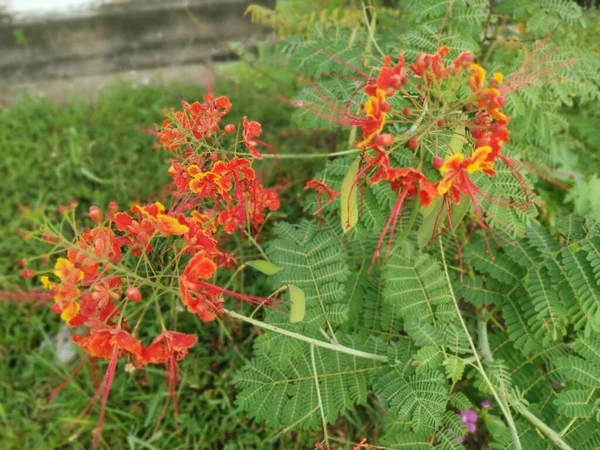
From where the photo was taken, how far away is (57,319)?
2.74 meters

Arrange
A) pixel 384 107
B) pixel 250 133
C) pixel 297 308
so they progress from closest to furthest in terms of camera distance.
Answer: pixel 384 107 < pixel 297 308 < pixel 250 133

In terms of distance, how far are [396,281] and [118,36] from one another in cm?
273

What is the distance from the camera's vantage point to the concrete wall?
3510 mm

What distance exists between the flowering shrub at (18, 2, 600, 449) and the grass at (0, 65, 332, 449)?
606 mm

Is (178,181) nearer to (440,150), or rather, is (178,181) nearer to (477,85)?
(440,150)

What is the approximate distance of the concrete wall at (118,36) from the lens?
3.51 m

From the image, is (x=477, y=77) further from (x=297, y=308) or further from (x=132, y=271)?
(x=132, y=271)

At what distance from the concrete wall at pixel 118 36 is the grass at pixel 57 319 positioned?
1.00 ft

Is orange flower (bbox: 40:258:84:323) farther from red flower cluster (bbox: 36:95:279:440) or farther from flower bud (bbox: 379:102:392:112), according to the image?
flower bud (bbox: 379:102:392:112)

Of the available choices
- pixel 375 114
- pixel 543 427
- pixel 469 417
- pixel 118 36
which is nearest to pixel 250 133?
pixel 375 114

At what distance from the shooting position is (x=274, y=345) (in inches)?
73.3

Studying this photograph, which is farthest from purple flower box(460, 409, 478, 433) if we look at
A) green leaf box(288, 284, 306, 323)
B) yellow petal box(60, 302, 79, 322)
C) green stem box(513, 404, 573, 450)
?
yellow petal box(60, 302, 79, 322)

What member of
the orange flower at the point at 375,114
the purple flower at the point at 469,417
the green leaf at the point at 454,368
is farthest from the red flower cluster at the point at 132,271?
the purple flower at the point at 469,417

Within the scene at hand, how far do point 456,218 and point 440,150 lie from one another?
0.20 m
